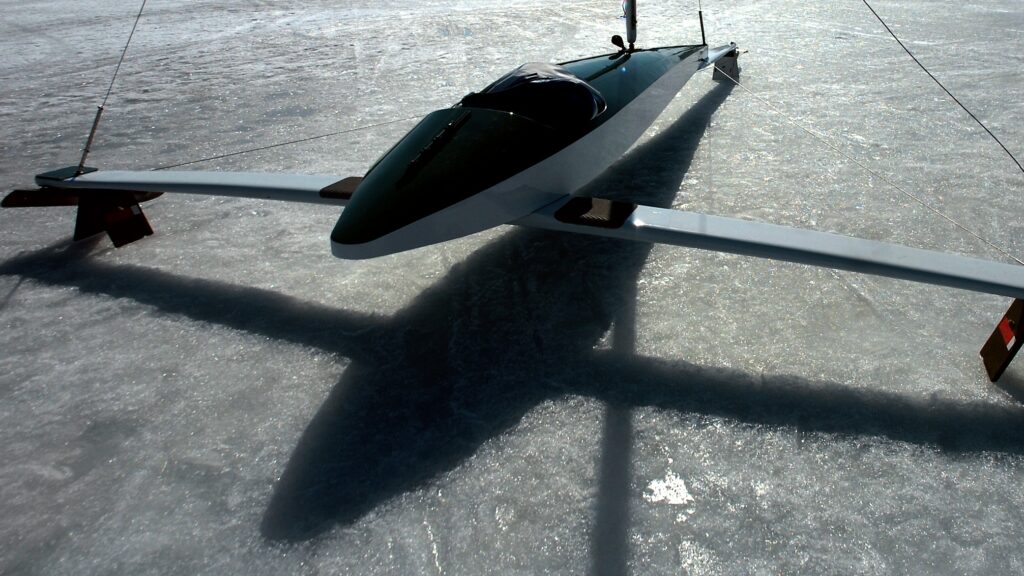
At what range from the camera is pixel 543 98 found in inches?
159

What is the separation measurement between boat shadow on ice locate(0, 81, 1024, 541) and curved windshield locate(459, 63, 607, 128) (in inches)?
32.0

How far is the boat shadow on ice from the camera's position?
261 centimetres

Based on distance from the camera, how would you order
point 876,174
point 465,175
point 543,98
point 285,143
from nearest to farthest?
point 465,175 < point 543,98 < point 876,174 < point 285,143

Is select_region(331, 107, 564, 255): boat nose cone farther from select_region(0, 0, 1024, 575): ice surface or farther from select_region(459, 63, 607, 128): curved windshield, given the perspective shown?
select_region(0, 0, 1024, 575): ice surface

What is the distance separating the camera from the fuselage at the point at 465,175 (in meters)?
3.13

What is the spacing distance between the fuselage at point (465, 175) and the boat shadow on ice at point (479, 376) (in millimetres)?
497

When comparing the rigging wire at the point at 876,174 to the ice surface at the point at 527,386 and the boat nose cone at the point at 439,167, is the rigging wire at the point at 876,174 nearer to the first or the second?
the ice surface at the point at 527,386

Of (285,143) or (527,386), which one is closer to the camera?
(527,386)

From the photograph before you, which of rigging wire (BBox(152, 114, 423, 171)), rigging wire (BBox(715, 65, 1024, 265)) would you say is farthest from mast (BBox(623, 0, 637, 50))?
rigging wire (BBox(152, 114, 423, 171))

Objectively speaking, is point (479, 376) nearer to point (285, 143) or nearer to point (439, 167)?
point (439, 167)

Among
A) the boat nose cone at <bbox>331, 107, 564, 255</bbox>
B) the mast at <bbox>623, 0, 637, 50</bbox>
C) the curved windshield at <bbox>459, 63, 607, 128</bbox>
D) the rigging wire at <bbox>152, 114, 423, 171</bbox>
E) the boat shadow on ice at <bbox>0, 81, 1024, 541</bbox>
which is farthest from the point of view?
the mast at <bbox>623, 0, 637, 50</bbox>

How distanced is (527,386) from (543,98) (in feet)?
6.48

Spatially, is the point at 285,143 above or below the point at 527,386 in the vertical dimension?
above

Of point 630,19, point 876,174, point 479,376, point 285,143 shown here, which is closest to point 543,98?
point 479,376
